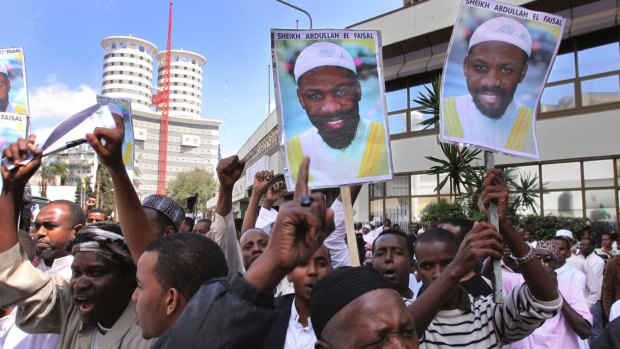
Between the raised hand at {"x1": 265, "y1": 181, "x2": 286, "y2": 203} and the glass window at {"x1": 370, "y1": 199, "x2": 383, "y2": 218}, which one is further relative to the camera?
the glass window at {"x1": 370, "y1": 199, "x2": 383, "y2": 218}

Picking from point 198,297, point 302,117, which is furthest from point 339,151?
point 198,297

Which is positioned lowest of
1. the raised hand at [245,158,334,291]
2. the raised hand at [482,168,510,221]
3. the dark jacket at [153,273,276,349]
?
the dark jacket at [153,273,276,349]

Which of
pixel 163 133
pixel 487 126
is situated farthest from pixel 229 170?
pixel 163 133

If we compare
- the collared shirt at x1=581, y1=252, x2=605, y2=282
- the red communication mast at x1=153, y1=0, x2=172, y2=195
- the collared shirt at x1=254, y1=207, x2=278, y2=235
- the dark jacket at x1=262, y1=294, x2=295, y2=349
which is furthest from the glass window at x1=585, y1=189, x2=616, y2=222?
the red communication mast at x1=153, y1=0, x2=172, y2=195

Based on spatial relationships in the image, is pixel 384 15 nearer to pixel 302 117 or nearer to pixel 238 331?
pixel 302 117

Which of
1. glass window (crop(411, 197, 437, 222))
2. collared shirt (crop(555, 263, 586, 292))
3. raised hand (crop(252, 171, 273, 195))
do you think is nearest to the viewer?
raised hand (crop(252, 171, 273, 195))

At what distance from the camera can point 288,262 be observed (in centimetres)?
132

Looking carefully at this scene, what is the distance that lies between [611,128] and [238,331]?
14992 millimetres

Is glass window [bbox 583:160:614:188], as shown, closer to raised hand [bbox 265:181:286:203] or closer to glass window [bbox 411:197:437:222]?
glass window [bbox 411:197:437:222]

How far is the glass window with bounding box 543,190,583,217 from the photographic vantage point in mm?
13969

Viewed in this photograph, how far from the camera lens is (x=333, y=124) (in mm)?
3646

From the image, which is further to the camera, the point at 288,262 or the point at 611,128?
the point at 611,128

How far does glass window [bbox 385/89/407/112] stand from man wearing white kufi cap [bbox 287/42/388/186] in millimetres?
14631

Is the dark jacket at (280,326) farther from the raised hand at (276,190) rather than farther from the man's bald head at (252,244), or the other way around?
the raised hand at (276,190)
